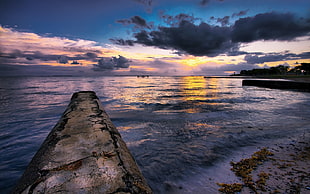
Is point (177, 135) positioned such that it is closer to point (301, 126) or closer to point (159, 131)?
point (159, 131)

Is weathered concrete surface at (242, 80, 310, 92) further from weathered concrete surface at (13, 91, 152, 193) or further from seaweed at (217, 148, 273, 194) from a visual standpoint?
weathered concrete surface at (13, 91, 152, 193)

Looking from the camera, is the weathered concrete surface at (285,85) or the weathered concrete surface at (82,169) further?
the weathered concrete surface at (285,85)

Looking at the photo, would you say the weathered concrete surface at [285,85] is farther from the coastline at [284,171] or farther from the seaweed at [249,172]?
the seaweed at [249,172]

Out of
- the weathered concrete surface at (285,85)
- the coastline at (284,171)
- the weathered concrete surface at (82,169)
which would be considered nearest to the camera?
the weathered concrete surface at (82,169)

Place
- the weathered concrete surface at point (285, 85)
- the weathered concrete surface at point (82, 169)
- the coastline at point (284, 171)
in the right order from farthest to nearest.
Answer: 1. the weathered concrete surface at point (285, 85)
2. the coastline at point (284, 171)
3. the weathered concrete surface at point (82, 169)

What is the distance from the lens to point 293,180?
7.82ft

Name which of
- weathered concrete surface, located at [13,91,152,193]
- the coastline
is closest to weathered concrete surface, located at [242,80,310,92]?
the coastline

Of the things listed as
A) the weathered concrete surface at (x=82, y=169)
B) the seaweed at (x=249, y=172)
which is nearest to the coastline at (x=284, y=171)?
the seaweed at (x=249, y=172)

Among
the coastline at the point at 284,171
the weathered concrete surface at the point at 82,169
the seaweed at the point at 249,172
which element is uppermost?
the weathered concrete surface at the point at 82,169

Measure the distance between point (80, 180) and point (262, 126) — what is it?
245 inches

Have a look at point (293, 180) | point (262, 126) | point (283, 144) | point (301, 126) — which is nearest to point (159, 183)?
point (293, 180)

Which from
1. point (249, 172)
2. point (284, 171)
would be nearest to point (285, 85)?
point (284, 171)

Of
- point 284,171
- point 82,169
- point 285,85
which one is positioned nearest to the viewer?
point 82,169

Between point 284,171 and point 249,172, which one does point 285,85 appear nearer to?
point 284,171
